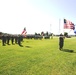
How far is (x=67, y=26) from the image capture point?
1549 inches

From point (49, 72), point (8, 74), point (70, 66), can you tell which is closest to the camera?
point (8, 74)

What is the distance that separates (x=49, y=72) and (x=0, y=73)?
2.97 meters

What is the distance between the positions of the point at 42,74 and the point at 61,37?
1691cm

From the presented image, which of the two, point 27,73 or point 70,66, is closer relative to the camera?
point 27,73

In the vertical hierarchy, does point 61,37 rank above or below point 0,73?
A: above

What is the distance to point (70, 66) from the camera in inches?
634

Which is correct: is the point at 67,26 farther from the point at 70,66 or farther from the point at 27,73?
the point at 27,73

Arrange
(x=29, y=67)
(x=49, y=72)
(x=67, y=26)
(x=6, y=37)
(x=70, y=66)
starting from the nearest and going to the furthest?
1. (x=49, y=72)
2. (x=29, y=67)
3. (x=70, y=66)
4. (x=67, y=26)
5. (x=6, y=37)

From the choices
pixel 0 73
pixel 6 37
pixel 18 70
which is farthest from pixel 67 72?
pixel 6 37

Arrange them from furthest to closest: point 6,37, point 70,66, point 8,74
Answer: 1. point 6,37
2. point 70,66
3. point 8,74

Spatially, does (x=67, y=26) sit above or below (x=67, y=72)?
above

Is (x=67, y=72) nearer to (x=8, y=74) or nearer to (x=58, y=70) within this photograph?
(x=58, y=70)

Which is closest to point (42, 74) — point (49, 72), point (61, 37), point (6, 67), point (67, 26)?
point (49, 72)

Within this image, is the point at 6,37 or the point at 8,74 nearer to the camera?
the point at 8,74
